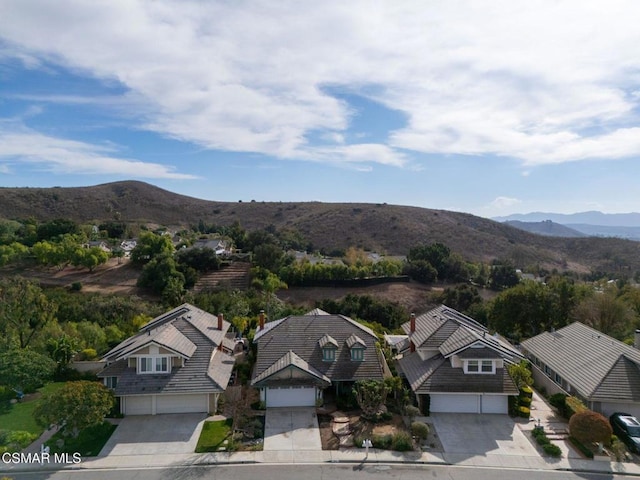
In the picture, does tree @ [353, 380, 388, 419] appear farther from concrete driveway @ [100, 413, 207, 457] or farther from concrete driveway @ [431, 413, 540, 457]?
concrete driveway @ [100, 413, 207, 457]

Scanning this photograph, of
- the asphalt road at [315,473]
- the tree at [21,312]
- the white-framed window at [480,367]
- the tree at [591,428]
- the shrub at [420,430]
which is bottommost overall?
the asphalt road at [315,473]

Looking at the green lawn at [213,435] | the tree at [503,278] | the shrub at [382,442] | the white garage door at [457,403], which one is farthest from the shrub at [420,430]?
the tree at [503,278]

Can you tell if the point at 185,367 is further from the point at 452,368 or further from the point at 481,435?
the point at 481,435

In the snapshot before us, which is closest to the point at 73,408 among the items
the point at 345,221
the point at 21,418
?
the point at 21,418

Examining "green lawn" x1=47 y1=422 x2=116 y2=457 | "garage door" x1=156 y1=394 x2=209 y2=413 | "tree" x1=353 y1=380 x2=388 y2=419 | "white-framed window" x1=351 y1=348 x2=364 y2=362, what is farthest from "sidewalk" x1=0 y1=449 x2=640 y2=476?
"white-framed window" x1=351 y1=348 x2=364 y2=362

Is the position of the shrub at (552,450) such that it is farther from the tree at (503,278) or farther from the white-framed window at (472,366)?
the tree at (503,278)

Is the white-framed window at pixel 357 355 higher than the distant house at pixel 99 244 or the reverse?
the reverse

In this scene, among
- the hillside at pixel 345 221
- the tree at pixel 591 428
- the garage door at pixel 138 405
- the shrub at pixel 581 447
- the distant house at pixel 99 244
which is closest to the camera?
the shrub at pixel 581 447
